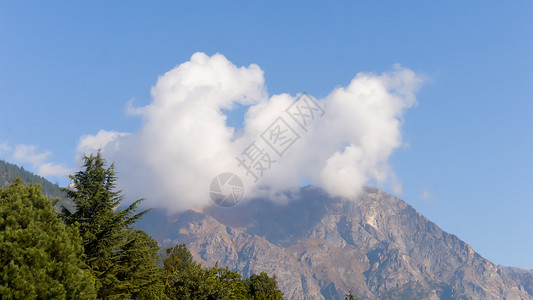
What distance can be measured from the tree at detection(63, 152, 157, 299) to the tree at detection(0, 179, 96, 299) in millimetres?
6176

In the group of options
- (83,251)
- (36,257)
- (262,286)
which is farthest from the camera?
(262,286)

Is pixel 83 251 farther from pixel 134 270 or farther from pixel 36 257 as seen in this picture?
pixel 134 270

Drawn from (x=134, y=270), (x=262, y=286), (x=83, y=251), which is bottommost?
(x=83, y=251)

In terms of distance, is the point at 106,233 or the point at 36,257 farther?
the point at 106,233

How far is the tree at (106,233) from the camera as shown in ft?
111

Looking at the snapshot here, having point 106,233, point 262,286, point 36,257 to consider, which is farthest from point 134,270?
point 262,286

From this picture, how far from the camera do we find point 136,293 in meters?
38.2

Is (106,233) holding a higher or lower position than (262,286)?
lower

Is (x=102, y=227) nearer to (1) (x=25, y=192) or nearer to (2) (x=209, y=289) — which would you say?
(1) (x=25, y=192)

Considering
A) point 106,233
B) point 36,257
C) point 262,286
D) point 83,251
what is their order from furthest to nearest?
1. point 262,286
2. point 106,233
3. point 83,251
4. point 36,257

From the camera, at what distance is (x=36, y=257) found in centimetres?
2423

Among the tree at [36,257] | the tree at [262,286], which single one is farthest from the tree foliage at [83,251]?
the tree at [262,286]

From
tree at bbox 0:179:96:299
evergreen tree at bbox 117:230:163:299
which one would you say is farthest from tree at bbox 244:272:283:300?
tree at bbox 0:179:96:299

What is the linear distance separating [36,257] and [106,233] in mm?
10566
